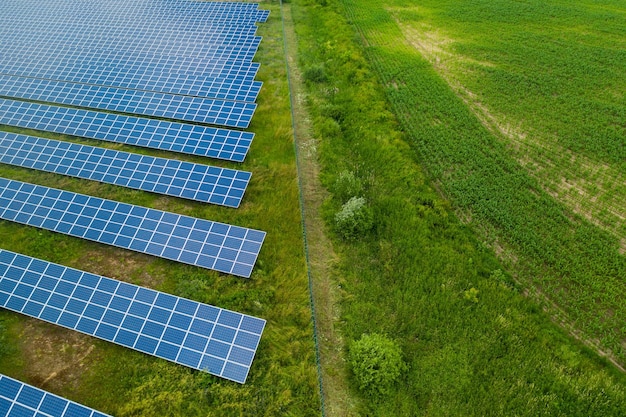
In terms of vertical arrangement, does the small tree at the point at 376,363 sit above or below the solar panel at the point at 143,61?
below

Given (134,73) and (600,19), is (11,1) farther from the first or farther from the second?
(600,19)

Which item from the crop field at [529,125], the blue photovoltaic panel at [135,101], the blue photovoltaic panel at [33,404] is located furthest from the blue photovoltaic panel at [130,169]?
the crop field at [529,125]

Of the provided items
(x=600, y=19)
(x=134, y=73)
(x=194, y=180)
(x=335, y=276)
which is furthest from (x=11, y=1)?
(x=600, y=19)

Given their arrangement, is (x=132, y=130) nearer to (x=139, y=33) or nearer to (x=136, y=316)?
(x=136, y=316)

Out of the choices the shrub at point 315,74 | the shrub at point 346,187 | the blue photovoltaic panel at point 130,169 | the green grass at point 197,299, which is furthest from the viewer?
the shrub at point 315,74

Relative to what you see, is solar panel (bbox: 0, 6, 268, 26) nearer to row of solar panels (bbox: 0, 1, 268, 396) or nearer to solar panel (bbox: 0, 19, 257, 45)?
row of solar panels (bbox: 0, 1, 268, 396)

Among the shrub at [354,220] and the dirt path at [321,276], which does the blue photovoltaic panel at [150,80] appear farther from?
the shrub at [354,220]

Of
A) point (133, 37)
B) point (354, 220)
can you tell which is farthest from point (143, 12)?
point (354, 220)

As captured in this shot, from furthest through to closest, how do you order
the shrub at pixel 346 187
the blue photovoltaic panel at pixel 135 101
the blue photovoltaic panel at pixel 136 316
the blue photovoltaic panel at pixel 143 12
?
the blue photovoltaic panel at pixel 143 12
the blue photovoltaic panel at pixel 135 101
the shrub at pixel 346 187
the blue photovoltaic panel at pixel 136 316
